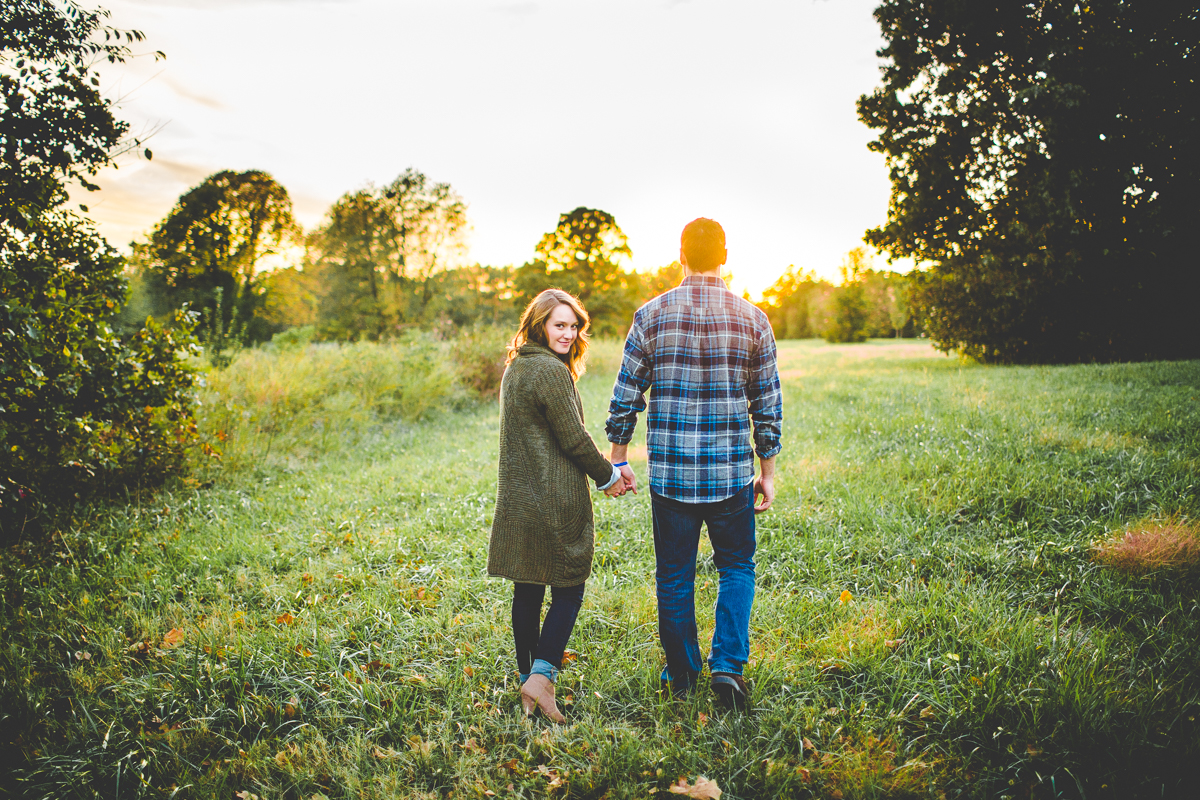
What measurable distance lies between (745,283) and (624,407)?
72308 mm

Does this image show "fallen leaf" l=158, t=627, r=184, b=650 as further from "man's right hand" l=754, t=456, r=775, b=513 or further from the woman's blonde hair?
"man's right hand" l=754, t=456, r=775, b=513

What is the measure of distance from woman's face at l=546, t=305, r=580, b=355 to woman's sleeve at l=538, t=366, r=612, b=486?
154mm

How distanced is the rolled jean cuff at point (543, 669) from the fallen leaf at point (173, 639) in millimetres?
2339

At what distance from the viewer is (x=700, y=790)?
2.03 m

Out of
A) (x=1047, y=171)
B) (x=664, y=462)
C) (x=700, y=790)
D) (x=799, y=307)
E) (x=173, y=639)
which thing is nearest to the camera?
(x=700, y=790)

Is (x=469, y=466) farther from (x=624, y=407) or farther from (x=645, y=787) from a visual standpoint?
(x=645, y=787)

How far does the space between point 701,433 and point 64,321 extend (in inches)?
212

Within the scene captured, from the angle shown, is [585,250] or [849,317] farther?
[849,317]

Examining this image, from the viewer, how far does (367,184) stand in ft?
105

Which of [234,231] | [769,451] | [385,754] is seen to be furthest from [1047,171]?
[234,231]

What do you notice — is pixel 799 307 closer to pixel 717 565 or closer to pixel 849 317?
pixel 849 317

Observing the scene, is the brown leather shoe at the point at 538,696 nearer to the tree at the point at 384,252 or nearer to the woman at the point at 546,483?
the woman at the point at 546,483

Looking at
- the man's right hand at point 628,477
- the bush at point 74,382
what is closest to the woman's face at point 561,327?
the man's right hand at point 628,477

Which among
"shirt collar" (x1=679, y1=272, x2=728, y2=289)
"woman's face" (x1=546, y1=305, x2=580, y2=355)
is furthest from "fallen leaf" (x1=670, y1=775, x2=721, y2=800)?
"shirt collar" (x1=679, y1=272, x2=728, y2=289)
